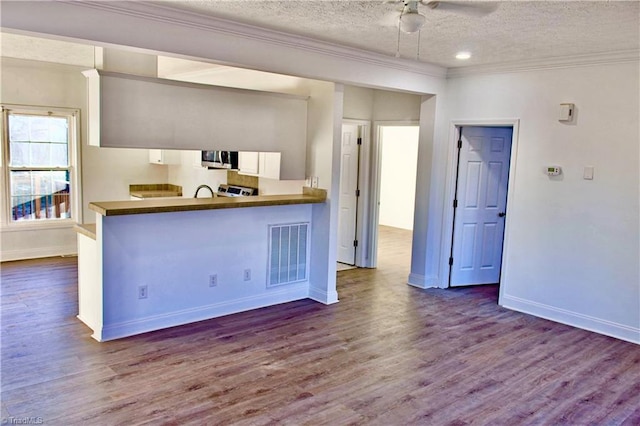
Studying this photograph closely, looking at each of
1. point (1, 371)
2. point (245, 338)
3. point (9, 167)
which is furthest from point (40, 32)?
point (9, 167)

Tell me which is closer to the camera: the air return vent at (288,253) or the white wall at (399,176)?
the air return vent at (288,253)

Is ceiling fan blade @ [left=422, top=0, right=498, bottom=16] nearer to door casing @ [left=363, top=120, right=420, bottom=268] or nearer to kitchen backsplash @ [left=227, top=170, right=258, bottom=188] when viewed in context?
door casing @ [left=363, top=120, right=420, bottom=268]

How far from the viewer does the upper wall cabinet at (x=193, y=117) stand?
385 centimetres

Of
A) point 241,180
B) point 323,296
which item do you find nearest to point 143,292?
point 323,296

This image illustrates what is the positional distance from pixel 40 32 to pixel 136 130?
1.06 metres

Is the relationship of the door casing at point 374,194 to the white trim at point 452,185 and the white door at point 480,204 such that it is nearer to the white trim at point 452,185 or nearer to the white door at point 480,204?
the white trim at point 452,185

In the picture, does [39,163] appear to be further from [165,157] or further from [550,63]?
[550,63]

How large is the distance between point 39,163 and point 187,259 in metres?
3.55

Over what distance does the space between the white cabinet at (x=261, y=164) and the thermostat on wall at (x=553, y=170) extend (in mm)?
2621

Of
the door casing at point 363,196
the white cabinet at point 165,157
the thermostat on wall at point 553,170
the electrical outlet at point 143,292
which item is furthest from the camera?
the white cabinet at point 165,157

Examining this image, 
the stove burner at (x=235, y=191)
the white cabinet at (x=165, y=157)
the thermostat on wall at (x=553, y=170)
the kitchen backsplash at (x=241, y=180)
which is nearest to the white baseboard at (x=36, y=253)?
the white cabinet at (x=165, y=157)

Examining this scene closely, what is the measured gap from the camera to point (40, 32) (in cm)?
307

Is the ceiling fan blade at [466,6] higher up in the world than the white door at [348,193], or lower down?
higher up

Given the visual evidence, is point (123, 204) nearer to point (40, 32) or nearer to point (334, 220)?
point (40, 32)
